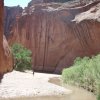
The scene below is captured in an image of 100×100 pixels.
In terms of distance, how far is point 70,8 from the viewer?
6347 centimetres

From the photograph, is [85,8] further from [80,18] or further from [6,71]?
[6,71]

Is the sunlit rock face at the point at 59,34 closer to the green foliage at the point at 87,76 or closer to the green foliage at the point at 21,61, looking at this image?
the green foliage at the point at 21,61

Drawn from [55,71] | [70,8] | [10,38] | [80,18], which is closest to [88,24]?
[80,18]

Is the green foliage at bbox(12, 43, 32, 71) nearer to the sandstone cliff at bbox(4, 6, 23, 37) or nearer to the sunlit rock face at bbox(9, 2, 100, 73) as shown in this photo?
the sunlit rock face at bbox(9, 2, 100, 73)

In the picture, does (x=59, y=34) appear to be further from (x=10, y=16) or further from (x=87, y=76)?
(x=87, y=76)

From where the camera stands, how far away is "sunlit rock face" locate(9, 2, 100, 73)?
5838 cm

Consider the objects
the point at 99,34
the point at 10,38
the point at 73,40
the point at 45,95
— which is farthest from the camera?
the point at 10,38

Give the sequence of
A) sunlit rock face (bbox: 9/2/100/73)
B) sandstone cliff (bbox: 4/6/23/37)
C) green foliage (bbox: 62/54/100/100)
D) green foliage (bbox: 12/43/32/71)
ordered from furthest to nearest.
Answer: sandstone cliff (bbox: 4/6/23/37) < sunlit rock face (bbox: 9/2/100/73) < green foliage (bbox: 12/43/32/71) < green foliage (bbox: 62/54/100/100)

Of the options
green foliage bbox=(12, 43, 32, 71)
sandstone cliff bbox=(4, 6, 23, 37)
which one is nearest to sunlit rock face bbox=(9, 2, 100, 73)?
green foliage bbox=(12, 43, 32, 71)

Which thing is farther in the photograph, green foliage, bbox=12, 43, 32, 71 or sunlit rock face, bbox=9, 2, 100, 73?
sunlit rock face, bbox=9, 2, 100, 73

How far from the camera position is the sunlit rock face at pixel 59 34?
5838cm

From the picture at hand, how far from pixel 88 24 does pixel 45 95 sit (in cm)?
3493

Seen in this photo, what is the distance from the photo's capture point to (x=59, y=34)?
62844 mm

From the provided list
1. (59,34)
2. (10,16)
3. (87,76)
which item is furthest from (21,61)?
(10,16)
